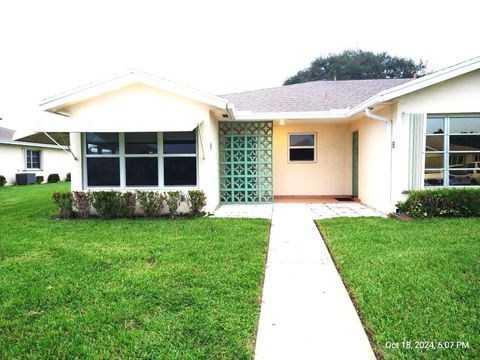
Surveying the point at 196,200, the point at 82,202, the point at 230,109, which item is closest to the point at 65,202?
the point at 82,202

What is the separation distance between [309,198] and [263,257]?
10.2 metres

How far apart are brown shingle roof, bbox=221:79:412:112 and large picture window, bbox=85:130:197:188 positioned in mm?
4953

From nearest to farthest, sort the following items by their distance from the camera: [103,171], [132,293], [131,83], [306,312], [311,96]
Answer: [306,312], [132,293], [131,83], [103,171], [311,96]

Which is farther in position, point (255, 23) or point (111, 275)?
point (255, 23)

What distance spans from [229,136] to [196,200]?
4408mm

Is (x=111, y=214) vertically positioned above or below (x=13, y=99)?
below

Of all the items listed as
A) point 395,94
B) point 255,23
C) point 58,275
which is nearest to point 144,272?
point 58,275

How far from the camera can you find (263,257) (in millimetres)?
6945

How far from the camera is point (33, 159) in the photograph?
29922mm

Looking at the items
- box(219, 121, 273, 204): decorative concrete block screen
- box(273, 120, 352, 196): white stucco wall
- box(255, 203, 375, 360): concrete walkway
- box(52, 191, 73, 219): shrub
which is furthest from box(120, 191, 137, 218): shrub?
box(273, 120, 352, 196): white stucco wall

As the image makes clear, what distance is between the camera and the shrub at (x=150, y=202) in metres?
11.4

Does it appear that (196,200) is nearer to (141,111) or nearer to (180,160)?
(180,160)

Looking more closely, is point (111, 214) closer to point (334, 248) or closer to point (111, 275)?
point (111, 275)

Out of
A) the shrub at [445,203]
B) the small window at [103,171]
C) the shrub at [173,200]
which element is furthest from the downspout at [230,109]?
the shrub at [445,203]
